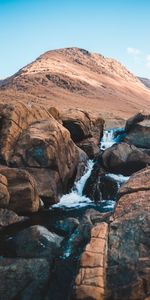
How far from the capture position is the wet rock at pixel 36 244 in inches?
731

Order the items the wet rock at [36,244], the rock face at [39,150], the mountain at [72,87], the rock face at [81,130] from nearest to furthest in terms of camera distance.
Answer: the wet rock at [36,244], the rock face at [39,150], the rock face at [81,130], the mountain at [72,87]

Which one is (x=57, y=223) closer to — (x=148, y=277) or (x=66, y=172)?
(x=66, y=172)

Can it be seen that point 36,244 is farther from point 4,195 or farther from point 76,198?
point 76,198

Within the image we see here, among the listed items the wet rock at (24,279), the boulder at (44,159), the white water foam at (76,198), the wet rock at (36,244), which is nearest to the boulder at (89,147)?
the white water foam at (76,198)

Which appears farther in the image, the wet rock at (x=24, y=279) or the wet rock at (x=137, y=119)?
the wet rock at (x=137, y=119)

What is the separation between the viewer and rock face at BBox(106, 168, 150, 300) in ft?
42.2

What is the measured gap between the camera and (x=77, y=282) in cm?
1321

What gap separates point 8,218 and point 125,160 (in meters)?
13.9

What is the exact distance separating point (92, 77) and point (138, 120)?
138 m

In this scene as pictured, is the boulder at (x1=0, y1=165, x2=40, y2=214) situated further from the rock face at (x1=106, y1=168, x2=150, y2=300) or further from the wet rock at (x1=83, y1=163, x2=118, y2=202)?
the rock face at (x1=106, y1=168, x2=150, y2=300)

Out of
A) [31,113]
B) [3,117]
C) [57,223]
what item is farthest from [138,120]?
[57,223]

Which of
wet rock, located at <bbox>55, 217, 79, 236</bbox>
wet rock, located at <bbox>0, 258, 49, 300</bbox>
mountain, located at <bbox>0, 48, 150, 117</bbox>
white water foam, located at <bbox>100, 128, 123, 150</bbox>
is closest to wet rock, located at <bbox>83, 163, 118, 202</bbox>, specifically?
wet rock, located at <bbox>55, 217, 79, 236</bbox>

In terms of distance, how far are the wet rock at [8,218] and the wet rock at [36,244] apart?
3006 millimetres

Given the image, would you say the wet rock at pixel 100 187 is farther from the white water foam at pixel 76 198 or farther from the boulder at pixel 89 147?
the boulder at pixel 89 147
